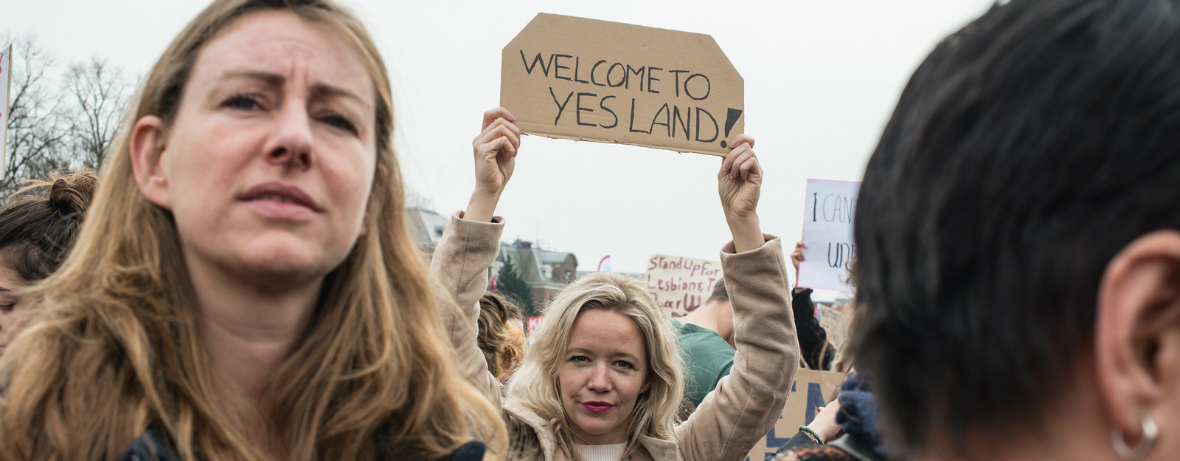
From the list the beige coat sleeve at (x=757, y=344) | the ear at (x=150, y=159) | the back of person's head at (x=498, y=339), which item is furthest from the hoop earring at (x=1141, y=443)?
the back of person's head at (x=498, y=339)

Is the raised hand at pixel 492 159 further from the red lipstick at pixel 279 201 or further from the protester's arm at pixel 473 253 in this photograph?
the red lipstick at pixel 279 201

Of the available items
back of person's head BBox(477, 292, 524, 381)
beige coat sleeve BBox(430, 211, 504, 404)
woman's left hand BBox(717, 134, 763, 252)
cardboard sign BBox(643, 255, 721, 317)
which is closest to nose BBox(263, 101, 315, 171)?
beige coat sleeve BBox(430, 211, 504, 404)

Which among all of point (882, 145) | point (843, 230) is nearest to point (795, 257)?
point (843, 230)

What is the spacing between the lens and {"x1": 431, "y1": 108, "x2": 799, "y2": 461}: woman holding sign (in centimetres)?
268

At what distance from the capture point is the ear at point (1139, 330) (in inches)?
21.8

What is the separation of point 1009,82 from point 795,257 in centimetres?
469

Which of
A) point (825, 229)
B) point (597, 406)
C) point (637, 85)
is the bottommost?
point (597, 406)

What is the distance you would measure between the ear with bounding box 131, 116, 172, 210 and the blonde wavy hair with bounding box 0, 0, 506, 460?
1.2 inches

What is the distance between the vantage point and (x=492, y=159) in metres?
2.70

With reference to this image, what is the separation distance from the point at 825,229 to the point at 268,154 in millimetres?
4322

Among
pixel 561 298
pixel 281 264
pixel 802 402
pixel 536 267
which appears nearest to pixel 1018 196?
pixel 281 264

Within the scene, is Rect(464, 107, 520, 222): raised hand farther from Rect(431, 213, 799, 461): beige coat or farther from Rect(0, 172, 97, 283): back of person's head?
Rect(0, 172, 97, 283): back of person's head

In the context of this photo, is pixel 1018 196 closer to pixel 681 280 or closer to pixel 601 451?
pixel 601 451

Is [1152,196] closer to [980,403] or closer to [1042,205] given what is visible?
[1042,205]
